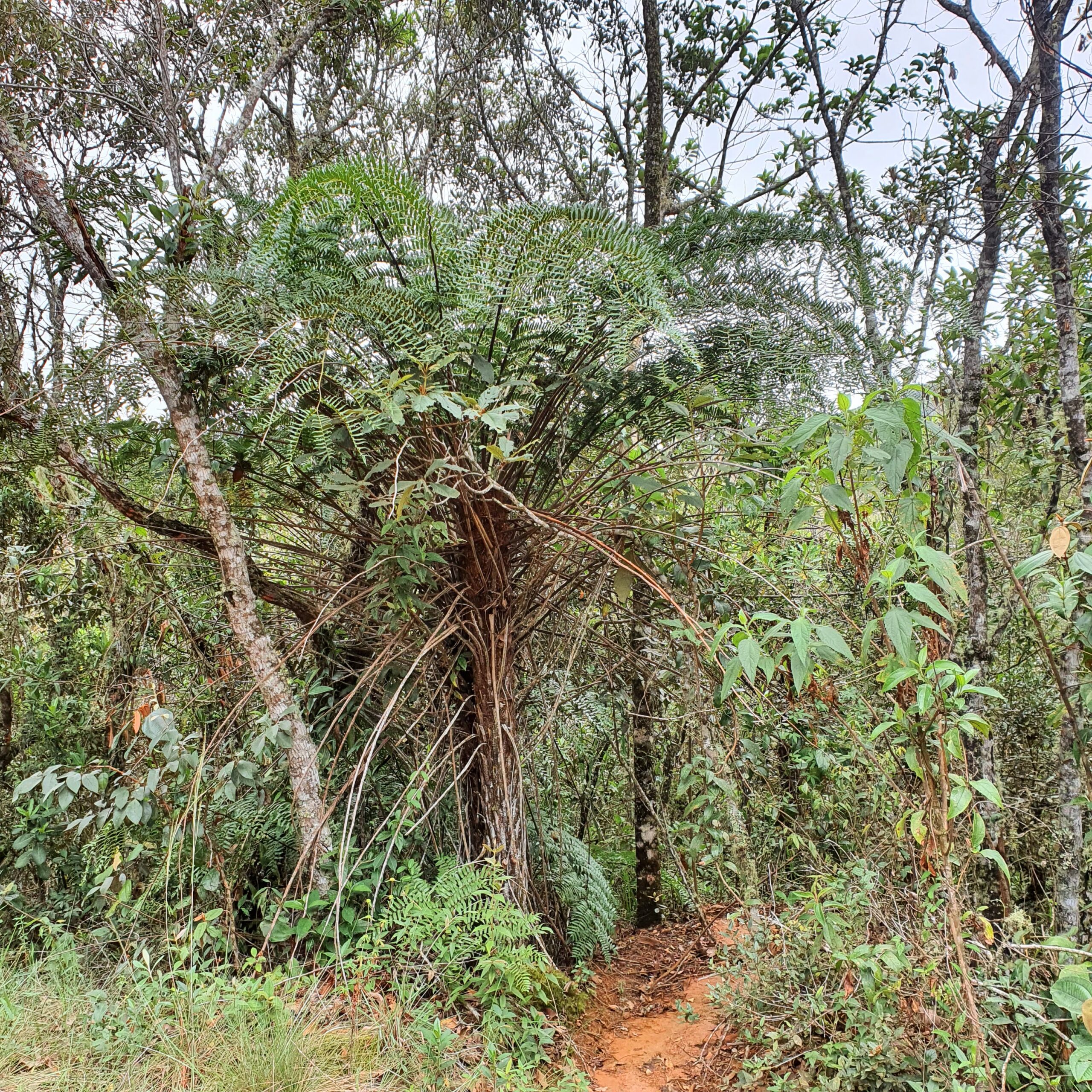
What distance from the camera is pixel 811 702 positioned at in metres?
2.26

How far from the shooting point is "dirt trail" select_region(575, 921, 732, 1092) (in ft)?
6.82

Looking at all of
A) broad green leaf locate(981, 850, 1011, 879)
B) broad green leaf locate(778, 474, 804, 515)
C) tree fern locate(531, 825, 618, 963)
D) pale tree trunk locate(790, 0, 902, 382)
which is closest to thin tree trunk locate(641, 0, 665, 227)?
pale tree trunk locate(790, 0, 902, 382)

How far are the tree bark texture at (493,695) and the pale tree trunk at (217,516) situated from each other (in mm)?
491

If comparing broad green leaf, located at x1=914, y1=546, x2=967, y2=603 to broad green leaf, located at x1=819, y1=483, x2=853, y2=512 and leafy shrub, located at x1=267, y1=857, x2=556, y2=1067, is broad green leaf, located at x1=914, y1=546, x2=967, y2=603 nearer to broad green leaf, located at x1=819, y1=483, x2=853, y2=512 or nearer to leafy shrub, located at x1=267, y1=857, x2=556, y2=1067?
broad green leaf, located at x1=819, y1=483, x2=853, y2=512

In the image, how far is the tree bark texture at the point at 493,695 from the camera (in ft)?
7.30

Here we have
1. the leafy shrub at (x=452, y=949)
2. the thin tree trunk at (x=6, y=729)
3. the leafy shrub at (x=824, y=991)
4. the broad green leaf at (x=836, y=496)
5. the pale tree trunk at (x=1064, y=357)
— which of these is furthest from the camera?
the thin tree trunk at (x=6, y=729)

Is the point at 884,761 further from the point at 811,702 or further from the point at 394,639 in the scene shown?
the point at 394,639

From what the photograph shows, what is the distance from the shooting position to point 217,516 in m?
2.24

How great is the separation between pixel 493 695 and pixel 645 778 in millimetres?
1394

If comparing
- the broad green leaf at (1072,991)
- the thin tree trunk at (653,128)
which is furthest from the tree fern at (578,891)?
the thin tree trunk at (653,128)

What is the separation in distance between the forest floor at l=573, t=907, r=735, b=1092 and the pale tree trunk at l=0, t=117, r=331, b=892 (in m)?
1.02

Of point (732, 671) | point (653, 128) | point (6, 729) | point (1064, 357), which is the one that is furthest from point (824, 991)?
point (653, 128)

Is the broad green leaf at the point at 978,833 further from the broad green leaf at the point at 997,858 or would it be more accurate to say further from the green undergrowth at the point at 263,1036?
the green undergrowth at the point at 263,1036

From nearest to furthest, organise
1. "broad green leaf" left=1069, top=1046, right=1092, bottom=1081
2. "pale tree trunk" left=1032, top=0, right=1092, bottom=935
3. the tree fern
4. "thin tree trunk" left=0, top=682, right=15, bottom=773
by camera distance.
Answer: "broad green leaf" left=1069, top=1046, right=1092, bottom=1081 → "pale tree trunk" left=1032, top=0, right=1092, bottom=935 → the tree fern → "thin tree trunk" left=0, top=682, right=15, bottom=773
